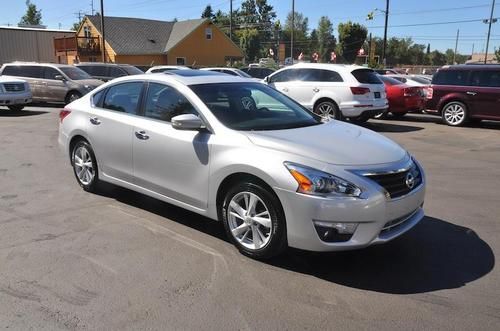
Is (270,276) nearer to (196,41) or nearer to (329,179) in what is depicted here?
(329,179)

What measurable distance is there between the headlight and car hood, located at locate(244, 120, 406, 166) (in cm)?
17

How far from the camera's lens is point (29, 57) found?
47562 mm

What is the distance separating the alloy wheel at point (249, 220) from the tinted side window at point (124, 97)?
6.36 feet

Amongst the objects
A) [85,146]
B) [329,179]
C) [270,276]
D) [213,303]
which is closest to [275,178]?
[329,179]

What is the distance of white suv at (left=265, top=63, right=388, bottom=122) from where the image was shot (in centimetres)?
1319

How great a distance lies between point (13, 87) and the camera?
55.2ft

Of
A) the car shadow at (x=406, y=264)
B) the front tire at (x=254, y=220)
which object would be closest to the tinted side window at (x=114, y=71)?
the front tire at (x=254, y=220)

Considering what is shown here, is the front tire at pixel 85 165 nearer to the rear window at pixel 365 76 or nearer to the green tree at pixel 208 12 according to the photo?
the rear window at pixel 365 76

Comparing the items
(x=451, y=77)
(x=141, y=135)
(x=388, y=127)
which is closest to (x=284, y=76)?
(x=388, y=127)

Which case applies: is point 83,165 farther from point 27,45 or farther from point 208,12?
point 208,12

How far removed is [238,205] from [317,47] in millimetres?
138881

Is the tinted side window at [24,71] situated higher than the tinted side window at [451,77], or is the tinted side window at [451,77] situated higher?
the tinted side window at [451,77]

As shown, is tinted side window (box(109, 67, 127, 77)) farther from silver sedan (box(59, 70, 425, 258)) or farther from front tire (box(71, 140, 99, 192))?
silver sedan (box(59, 70, 425, 258))

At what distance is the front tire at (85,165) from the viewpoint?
20.9 ft
